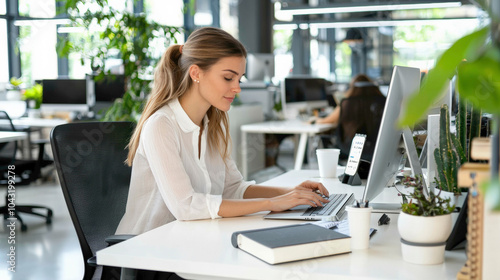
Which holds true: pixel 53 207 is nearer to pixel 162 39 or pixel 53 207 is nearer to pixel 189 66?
pixel 162 39

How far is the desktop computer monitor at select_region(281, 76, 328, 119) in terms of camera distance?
5.77 meters

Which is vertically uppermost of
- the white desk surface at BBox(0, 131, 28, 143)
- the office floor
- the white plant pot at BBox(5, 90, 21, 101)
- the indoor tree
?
the indoor tree

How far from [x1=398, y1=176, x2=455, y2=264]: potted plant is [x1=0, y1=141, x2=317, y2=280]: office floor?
7.88 ft

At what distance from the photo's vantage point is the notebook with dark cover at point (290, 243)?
1.14 metres

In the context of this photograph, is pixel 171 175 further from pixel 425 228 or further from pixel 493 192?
pixel 493 192

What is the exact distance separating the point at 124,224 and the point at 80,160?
0.23 meters

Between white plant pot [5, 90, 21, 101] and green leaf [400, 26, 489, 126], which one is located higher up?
→ green leaf [400, 26, 489, 126]

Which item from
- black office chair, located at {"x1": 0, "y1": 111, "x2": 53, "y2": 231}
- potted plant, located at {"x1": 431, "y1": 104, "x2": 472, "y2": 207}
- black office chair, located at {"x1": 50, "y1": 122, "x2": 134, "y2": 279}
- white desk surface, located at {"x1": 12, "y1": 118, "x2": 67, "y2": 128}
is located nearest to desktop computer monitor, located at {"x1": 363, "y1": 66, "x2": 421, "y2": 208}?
potted plant, located at {"x1": 431, "y1": 104, "x2": 472, "y2": 207}

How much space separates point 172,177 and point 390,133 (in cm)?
60

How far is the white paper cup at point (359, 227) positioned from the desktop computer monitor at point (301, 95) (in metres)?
4.45

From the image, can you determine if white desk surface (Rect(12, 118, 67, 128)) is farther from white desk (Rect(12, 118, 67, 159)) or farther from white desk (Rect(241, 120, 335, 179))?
white desk (Rect(241, 120, 335, 179))

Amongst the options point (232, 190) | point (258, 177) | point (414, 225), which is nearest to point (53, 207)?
point (258, 177)

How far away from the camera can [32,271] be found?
325 centimetres

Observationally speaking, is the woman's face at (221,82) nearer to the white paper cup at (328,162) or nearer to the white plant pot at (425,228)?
the white paper cup at (328,162)
